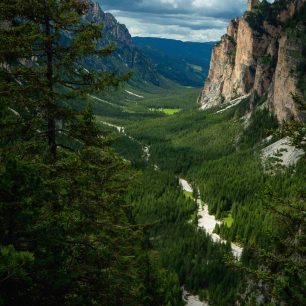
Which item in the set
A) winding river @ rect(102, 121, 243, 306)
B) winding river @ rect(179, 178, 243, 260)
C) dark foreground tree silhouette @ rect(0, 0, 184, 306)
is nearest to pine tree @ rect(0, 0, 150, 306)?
dark foreground tree silhouette @ rect(0, 0, 184, 306)

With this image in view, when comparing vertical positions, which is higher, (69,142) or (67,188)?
(69,142)

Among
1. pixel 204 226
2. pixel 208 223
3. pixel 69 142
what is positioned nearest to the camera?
pixel 69 142

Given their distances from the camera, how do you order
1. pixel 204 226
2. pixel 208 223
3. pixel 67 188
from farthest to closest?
1. pixel 208 223
2. pixel 204 226
3. pixel 67 188

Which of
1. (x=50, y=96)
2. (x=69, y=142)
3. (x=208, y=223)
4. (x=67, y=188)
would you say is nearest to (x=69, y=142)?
(x=69, y=142)

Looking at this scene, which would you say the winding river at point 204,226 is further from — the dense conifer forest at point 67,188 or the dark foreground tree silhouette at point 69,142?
the dark foreground tree silhouette at point 69,142

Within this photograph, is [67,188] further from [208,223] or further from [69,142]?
[208,223]

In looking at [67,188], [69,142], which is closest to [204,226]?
[67,188]

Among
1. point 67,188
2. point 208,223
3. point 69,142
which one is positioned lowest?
point 208,223

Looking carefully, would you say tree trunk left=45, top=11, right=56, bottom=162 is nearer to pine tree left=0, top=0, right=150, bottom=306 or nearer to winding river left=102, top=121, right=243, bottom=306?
pine tree left=0, top=0, right=150, bottom=306

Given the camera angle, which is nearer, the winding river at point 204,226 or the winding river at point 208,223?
the winding river at point 204,226

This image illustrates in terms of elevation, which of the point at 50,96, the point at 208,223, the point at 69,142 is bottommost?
the point at 208,223

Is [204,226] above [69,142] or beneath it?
beneath

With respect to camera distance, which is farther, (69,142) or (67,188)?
(69,142)

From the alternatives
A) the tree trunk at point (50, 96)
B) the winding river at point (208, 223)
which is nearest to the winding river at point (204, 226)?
the winding river at point (208, 223)
